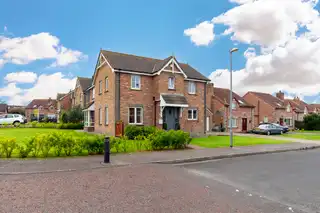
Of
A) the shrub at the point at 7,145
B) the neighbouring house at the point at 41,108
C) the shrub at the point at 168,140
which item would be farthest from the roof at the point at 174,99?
the neighbouring house at the point at 41,108

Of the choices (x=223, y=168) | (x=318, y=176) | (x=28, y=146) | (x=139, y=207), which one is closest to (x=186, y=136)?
(x=223, y=168)

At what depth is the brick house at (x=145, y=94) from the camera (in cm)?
2133

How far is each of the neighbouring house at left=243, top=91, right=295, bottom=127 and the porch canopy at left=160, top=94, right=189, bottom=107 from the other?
30780mm

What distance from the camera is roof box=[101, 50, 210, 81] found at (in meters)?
22.0

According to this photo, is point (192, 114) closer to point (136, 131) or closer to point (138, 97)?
point (138, 97)

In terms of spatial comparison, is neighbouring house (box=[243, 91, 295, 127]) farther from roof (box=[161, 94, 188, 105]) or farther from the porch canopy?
the porch canopy

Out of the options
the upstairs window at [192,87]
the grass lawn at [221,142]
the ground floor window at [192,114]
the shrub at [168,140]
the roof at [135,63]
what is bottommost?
the grass lawn at [221,142]

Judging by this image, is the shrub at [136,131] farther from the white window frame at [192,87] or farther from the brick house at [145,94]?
the white window frame at [192,87]

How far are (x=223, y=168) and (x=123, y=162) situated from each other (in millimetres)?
4346

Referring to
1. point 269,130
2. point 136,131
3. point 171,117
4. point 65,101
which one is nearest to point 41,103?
point 65,101

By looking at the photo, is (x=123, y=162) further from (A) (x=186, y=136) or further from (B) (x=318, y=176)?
(B) (x=318, y=176)

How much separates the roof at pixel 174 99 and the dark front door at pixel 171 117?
0.92 metres

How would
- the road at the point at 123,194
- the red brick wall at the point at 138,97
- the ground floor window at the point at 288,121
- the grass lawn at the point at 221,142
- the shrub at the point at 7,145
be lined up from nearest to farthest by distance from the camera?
the road at the point at 123,194
the shrub at the point at 7,145
the grass lawn at the point at 221,142
the red brick wall at the point at 138,97
the ground floor window at the point at 288,121

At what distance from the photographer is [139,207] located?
5.32 m
